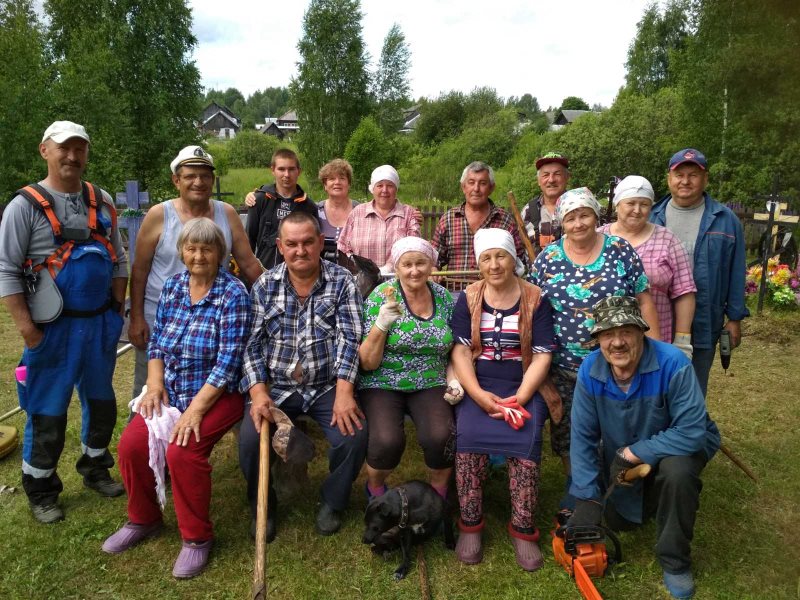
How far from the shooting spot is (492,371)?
338cm

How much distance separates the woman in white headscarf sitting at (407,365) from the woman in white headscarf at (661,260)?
1213 millimetres

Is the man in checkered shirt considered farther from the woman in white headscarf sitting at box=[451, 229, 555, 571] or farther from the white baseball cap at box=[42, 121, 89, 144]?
the white baseball cap at box=[42, 121, 89, 144]

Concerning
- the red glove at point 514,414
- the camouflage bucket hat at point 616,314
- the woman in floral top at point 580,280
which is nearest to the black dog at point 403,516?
the red glove at point 514,414

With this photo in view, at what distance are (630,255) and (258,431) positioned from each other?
2.30m

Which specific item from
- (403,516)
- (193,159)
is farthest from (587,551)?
(193,159)

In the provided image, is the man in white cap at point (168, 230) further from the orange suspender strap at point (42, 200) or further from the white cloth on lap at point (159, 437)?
the white cloth on lap at point (159, 437)

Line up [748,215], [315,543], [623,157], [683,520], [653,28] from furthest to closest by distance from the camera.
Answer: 1. [653,28]
2. [623,157]
3. [748,215]
4. [315,543]
5. [683,520]

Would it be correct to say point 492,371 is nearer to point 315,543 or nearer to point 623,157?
point 315,543

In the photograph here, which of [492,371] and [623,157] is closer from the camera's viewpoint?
[492,371]

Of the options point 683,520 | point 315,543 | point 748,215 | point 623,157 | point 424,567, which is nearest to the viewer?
point 683,520

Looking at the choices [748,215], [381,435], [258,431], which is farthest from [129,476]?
[748,215]

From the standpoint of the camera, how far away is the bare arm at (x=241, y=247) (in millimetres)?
3725

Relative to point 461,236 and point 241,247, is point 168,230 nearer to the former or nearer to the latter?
point 241,247

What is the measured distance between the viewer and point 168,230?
3521mm
